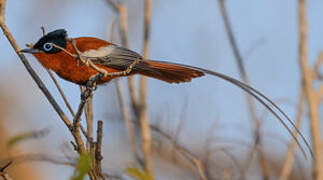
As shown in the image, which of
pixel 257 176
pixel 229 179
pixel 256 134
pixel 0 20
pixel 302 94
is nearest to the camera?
pixel 0 20

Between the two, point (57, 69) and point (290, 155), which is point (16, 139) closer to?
point (57, 69)

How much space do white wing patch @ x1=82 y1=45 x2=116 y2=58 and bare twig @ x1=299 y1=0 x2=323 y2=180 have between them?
100 cm

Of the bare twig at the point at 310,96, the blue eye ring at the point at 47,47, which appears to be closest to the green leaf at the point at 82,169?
the bare twig at the point at 310,96

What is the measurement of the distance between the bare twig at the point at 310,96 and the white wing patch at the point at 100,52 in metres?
1.00

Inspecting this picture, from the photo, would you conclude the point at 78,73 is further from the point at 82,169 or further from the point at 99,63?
the point at 82,169

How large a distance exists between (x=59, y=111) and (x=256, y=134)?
1.11 m

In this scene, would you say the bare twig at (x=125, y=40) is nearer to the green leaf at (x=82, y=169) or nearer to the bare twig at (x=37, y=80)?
the bare twig at (x=37, y=80)

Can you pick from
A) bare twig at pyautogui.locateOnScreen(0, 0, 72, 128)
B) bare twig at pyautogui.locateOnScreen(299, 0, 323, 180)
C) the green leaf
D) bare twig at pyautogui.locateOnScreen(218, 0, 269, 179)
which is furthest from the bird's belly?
the green leaf

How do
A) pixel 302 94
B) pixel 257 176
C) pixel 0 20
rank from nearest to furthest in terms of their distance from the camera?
pixel 0 20 → pixel 302 94 → pixel 257 176

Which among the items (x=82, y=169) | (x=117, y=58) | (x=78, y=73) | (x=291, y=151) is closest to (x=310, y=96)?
(x=291, y=151)

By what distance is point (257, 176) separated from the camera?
5000mm

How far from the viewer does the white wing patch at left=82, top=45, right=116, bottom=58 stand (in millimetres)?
2869

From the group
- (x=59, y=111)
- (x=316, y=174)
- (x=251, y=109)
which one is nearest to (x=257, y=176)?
(x=251, y=109)

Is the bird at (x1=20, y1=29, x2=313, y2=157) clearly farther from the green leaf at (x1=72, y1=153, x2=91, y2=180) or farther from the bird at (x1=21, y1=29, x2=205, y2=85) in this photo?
the green leaf at (x1=72, y1=153, x2=91, y2=180)
